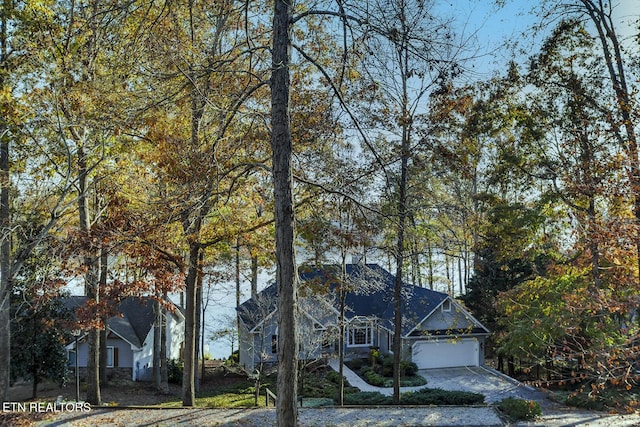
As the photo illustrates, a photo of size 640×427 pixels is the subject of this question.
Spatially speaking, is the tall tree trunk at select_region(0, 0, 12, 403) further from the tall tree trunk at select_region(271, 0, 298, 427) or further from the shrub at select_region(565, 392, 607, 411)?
the shrub at select_region(565, 392, 607, 411)

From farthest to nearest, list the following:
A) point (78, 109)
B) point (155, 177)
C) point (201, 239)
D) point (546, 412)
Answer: point (546, 412) → point (201, 239) → point (155, 177) → point (78, 109)

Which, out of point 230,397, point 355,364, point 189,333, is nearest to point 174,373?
point 230,397

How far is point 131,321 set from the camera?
25500 mm

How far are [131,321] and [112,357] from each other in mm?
2473

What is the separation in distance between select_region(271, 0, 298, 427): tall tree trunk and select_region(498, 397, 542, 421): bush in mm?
8212

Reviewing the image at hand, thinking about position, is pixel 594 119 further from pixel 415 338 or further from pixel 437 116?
pixel 415 338

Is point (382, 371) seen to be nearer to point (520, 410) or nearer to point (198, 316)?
point (198, 316)

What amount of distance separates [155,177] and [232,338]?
15.1 m

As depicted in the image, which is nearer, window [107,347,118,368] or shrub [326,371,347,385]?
shrub [326,371,347,385]

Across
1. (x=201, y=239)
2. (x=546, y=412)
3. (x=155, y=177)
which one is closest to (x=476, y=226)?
(x=546, y=412)

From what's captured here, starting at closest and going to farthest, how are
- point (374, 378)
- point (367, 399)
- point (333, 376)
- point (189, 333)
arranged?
point (189, 333) < point (367, 399) < point (374, 378) < point (333, 376)

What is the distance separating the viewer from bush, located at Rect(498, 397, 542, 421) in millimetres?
12180

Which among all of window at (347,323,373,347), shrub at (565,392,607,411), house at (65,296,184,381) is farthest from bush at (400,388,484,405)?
house at (65,296,184,381)

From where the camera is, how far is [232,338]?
25.0m
